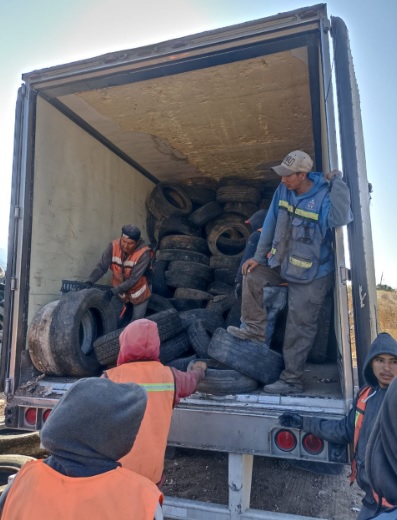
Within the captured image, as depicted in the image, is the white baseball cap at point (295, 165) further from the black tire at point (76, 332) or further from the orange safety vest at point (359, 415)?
the black tire at point (76, 332)

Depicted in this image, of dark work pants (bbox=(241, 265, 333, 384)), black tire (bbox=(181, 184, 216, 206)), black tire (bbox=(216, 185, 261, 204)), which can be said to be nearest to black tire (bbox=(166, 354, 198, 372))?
dark work pants (bbox=(241, 265, 333, 384))

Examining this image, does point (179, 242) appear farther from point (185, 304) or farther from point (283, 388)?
point (283, 388)

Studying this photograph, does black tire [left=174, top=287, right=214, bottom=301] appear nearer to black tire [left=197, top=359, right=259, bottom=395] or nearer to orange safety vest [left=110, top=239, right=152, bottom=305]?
orange safety vest [left=110, top=239, right=152, bottom=305]

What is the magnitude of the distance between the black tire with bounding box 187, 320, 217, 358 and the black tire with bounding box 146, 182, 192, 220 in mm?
2555

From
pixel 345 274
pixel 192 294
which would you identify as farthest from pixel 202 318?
pixel 345 274

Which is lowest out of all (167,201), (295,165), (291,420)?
(291,420)

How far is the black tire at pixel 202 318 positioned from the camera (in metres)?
4.04

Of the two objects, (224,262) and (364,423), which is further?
(224,262)

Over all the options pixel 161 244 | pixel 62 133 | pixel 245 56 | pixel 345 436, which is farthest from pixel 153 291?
pixel 345 436

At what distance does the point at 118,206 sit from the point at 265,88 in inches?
90.3

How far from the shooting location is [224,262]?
5551mm

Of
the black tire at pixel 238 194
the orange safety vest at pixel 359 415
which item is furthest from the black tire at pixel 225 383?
the black tire at pixel 238 194

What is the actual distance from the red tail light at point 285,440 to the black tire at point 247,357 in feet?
1.87

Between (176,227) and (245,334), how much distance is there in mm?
3048
